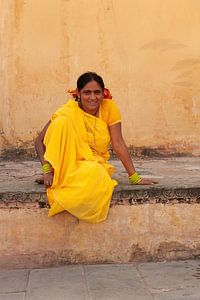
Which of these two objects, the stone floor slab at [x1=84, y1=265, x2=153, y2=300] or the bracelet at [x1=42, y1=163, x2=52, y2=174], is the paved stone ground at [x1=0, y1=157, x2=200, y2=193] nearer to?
the bracelet at [x1=42, y1=163, x2=52, y2=174]

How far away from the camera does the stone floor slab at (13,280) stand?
9.85ft

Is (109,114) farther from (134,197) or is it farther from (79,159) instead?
(134,197)

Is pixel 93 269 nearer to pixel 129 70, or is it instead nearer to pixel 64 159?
pixel 64 159

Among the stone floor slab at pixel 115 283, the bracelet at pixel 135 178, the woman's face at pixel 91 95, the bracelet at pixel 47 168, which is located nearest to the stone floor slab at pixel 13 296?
the stone floor slab at pixel 115 283

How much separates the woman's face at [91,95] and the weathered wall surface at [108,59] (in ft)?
5.89

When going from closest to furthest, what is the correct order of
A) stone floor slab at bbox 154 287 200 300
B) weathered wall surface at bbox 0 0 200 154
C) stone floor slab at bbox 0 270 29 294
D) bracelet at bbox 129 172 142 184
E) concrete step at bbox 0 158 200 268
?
stone floor slab at bbox 154 287 200 300 < stone floor slab at bbox 0 270 29 294 < concrete step at bbox 0 158 200 268 < bracelet at bbox 129 172 142 184 < weathered wall surface at bbox 0 0 200 154

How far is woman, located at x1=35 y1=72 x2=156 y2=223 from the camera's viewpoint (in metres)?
3.27

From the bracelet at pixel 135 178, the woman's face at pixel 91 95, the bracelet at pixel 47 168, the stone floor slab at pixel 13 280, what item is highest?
the woman's face at pixel 91 95

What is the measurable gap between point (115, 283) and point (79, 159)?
2.86 ft

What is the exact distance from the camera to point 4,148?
5207mm

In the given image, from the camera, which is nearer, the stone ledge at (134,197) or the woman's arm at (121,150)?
the stone ledge at (134,197)

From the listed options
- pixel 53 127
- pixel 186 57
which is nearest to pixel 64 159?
pixel 53 127

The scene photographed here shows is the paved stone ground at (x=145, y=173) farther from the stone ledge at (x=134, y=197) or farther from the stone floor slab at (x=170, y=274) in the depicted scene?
the stone floor slab at (x=170, y=274)

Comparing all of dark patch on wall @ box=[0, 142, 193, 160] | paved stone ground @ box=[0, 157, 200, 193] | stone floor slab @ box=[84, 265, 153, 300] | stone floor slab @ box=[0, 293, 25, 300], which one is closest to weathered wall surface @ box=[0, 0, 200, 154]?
dark patch on wall @ box=[0, 142, 193, 160]
